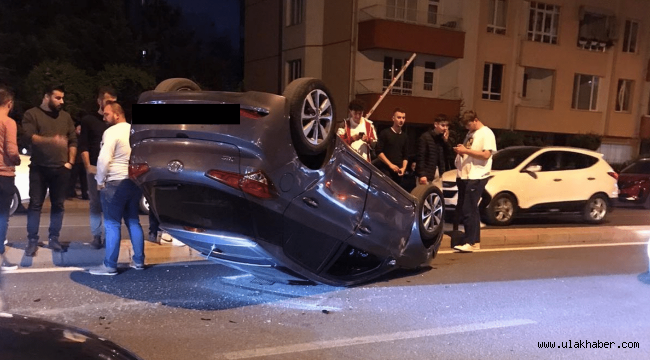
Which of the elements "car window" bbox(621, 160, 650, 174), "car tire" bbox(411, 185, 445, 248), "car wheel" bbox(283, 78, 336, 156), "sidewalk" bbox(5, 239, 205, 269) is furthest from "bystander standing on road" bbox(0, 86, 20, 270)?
"car window" bbox(621, 160, 650, 174)

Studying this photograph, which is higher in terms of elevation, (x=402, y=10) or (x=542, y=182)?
(x=402, y=10)

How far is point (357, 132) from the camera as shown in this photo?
6785 millimetres

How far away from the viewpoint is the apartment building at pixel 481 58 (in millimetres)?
21578

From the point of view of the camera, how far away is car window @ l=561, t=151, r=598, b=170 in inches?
415

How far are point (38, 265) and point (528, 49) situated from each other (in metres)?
24.0

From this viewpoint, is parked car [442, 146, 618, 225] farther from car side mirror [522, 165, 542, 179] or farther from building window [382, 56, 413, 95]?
building window [382, 56, 413, 95]

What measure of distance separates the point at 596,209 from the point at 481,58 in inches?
556

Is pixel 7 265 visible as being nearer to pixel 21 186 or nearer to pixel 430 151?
pixel 21 186

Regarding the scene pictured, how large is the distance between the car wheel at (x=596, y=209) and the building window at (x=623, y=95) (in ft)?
66.5

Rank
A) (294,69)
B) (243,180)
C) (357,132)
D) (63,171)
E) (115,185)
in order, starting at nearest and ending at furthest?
(243,180) → (115,185) → (63,171) → (357,132) → (294,69)

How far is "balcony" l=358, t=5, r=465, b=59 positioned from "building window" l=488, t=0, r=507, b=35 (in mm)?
2251

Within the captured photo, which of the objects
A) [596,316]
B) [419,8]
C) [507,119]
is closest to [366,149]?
[596,316]

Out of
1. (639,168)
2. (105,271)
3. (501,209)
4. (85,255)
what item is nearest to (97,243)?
(85,255)

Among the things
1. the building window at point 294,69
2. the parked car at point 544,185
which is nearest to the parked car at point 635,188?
the parked car at point 544,185
